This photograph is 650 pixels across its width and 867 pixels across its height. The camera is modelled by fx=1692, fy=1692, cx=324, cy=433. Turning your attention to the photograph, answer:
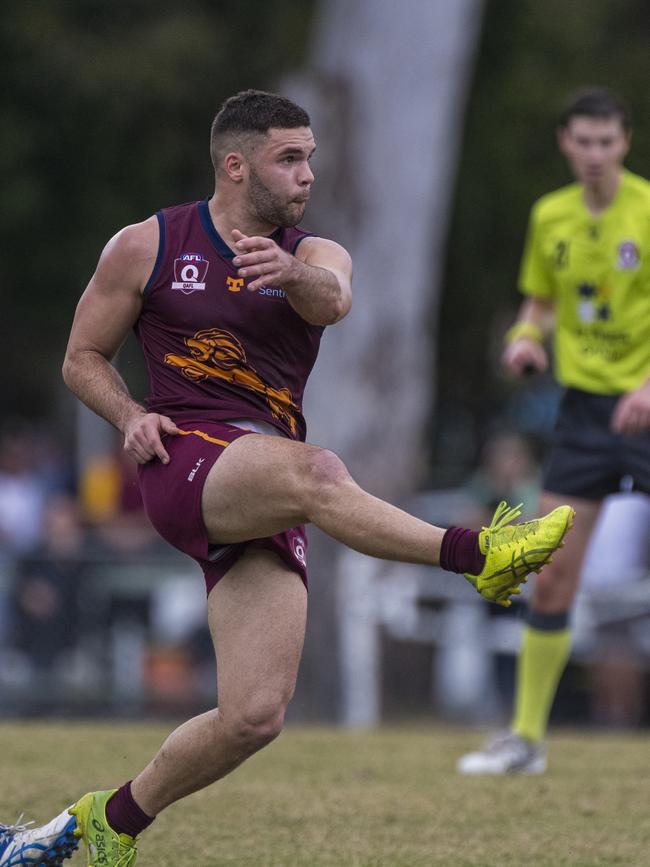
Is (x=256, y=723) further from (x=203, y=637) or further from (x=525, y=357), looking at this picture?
(x=203, y=637)

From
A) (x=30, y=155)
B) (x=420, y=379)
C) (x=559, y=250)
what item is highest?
(x=30, y=155)

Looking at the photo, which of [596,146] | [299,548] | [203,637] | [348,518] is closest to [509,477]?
[203,637]

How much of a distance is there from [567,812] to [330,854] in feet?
4.31

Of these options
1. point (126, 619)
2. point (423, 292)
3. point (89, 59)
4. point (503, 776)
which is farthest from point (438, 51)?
point (503, 776)

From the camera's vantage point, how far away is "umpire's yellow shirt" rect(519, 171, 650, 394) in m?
7.62

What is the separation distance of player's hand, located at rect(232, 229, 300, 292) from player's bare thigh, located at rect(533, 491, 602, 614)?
9.53ft

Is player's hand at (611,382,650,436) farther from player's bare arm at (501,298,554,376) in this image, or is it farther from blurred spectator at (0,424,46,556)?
blurred spectator at (0,424,46,556)

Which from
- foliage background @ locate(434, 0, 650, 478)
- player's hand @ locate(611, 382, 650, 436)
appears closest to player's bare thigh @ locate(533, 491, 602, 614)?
player's hand @ locate(611, 382, 650, 436)

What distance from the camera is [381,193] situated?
15.5 metres

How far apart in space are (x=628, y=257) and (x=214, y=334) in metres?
2.86

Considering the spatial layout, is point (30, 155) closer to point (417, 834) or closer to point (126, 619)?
point (126, 619)

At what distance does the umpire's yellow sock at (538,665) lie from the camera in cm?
793

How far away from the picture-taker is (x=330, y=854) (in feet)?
19.1

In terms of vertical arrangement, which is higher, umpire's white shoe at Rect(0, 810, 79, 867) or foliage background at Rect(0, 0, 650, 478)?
foliage background at Rect(0, 0, 650, 478)
